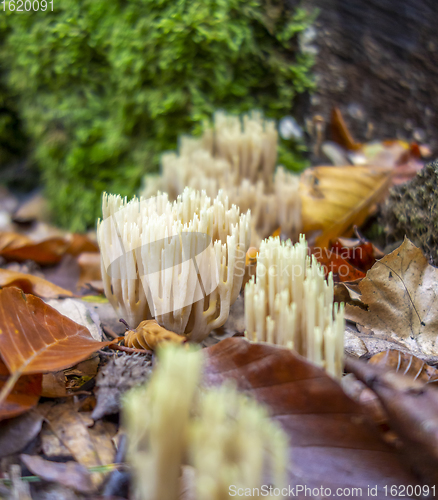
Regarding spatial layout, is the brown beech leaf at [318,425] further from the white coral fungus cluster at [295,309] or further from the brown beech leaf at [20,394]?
the brown beech leaf at [20,394]

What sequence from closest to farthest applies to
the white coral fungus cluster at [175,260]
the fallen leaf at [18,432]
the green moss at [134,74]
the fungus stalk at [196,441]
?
1. the fungus stalk at [196,441]
2. the fallen leaf at [18,432]
3. the white coral fungus cluster at [175,260]
4. the green moss at [134,74]

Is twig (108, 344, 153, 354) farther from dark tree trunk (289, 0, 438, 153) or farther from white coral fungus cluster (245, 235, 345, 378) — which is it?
dark tree trunk (289, 0, 438, 153)

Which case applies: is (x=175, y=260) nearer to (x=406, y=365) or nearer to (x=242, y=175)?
(x=406, y=365)

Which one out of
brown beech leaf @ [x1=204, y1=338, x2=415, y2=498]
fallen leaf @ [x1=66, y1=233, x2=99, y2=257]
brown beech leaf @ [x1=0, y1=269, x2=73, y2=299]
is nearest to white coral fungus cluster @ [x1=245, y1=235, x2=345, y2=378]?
brown beech leaf @ [x1=204, y1=338, x2=415, y2=498]

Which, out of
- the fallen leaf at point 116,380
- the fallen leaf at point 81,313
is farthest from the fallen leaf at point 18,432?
the fallen leaf at point 81,313

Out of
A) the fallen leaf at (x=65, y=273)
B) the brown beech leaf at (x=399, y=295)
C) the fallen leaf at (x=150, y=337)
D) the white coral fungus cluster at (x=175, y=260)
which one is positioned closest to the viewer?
the fallen leaf at (x=150, y=337)

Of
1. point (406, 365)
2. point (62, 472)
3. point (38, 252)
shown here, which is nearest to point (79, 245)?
point (38, 252)
